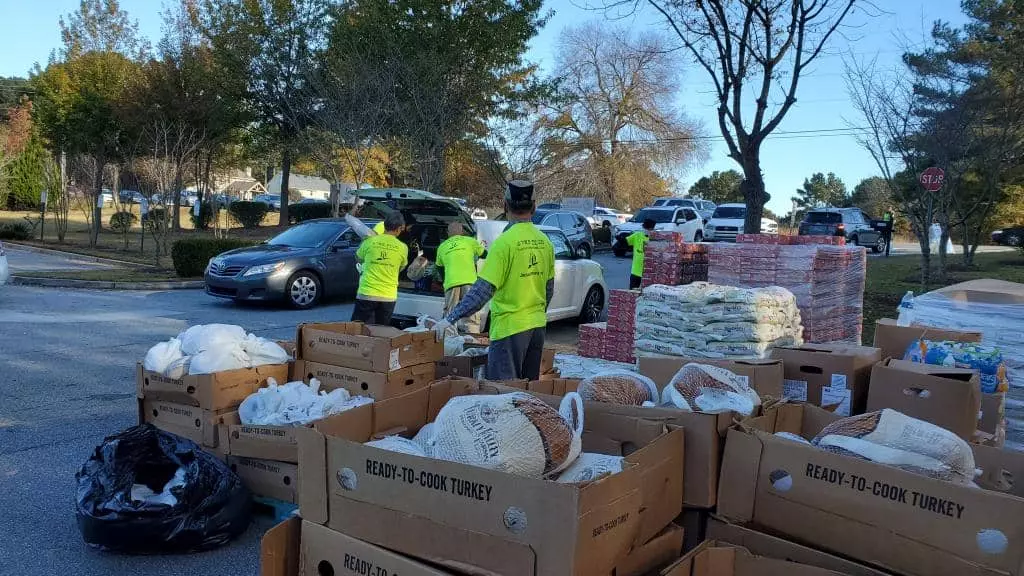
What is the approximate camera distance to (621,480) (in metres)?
2.18

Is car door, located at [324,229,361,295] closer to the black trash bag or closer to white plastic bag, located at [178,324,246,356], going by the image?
white plastic bag, located at [178,324,246,356]

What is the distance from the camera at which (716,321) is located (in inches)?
275

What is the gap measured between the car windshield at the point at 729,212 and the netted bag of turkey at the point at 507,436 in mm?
29597

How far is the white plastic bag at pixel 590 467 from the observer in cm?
239

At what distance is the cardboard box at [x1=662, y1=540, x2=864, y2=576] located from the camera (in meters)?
2.18

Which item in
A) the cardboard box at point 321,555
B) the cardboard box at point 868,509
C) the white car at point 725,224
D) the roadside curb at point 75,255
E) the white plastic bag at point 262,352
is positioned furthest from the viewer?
the white car at point 725,224

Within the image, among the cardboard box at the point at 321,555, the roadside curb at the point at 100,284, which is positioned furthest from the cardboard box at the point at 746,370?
the roadside curb at the point at 100,284

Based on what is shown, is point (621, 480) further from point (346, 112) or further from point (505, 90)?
point (505, 90)

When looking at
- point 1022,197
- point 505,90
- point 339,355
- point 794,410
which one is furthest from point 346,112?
point 1022,197

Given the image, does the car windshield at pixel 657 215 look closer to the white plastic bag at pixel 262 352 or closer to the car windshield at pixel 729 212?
the car windshield at pixel 729 212

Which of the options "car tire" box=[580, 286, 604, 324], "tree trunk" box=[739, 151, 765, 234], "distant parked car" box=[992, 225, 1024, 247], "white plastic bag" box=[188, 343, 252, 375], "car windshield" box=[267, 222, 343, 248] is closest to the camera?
"white plastic bag" box=[188, 343, 252, 375]

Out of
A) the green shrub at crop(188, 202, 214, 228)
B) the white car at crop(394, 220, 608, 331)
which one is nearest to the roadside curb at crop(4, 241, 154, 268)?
the green shrub at crop(188, 202, 214, 228)

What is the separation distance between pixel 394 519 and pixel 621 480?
702 millimetres

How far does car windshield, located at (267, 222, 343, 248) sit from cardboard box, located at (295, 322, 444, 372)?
841 centimetres
